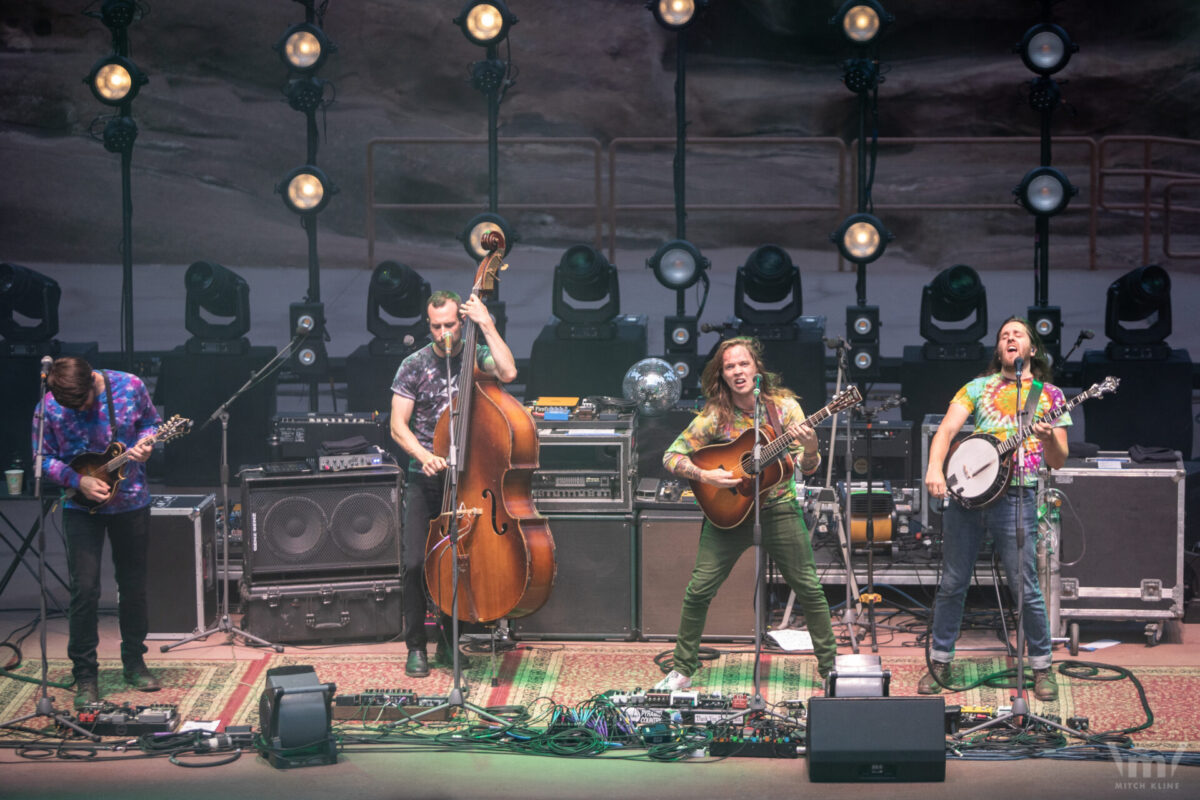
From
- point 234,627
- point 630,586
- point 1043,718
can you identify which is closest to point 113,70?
point 234,627

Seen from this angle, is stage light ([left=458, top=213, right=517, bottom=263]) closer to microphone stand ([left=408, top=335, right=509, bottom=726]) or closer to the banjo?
microphone stand ([left=408, top=335, right=509, bottom=726])

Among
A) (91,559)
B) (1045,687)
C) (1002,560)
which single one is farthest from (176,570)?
(1045,687)

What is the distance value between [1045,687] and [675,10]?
4.46 m

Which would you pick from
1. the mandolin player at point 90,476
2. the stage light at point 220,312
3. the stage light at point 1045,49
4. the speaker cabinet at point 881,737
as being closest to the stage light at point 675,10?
the stage light at point 1045,49

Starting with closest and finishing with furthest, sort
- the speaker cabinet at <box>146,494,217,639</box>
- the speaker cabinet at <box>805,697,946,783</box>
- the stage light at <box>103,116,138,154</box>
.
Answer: the speaker cabinet at <box>805,697,946,783</box>
the speaker cabinet at <box>146,494,217,639</box>
the stage light at <box>103,116,138,154</box>

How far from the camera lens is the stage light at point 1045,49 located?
327 inches

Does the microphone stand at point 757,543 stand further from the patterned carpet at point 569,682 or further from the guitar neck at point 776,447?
the patterned carpet at point 569,682

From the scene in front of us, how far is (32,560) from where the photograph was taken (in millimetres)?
8039

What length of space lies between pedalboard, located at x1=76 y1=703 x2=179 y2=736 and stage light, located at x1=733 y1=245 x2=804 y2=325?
14.1 feet

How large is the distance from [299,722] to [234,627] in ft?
5.71

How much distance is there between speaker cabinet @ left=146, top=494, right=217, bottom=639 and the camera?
6.92 meters

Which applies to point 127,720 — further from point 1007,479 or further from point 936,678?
point 1007,479

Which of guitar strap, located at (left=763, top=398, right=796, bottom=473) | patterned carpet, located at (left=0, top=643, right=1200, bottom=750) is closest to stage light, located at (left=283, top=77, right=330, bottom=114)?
patterned carpet, located at (left=0, top=643, right=1200, bottom=750)

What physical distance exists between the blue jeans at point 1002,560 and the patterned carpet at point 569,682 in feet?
0.81
